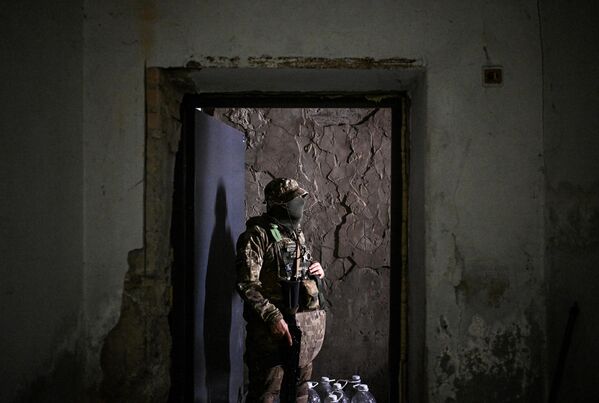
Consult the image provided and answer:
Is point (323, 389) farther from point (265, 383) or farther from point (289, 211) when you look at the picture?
point (289, 211)

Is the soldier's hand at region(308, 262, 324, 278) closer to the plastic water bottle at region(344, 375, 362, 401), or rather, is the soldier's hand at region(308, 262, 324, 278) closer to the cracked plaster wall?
the cracked plaster wall

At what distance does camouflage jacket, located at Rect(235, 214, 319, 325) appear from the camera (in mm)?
2790

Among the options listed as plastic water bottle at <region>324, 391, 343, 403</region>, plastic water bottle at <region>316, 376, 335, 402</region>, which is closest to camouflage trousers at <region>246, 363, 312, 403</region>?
plastic water bottle at <region>324, 391, 343, 403</region>

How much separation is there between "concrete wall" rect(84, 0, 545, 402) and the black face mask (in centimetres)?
128

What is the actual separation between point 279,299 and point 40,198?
5.68ft

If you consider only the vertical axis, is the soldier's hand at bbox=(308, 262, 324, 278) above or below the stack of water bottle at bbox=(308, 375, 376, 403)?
above

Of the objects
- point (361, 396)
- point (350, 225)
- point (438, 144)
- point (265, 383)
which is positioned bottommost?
point (361, 396)

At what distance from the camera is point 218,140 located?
3.01m

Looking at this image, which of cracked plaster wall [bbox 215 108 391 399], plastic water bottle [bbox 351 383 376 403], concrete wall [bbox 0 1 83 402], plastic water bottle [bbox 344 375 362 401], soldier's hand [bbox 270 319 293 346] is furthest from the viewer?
cracked plaster wall [bbox 215 108 391 399]

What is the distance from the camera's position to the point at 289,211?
3.15 meters

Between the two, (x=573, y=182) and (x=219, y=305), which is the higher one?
(x=573, y=182)

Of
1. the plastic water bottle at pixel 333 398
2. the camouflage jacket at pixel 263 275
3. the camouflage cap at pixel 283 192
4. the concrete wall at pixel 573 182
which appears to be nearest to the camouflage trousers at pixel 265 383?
the camouflage jacket at pixel 263 275

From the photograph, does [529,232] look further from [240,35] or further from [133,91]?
[133,91]

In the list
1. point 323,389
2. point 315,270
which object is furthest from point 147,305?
point 323,389
